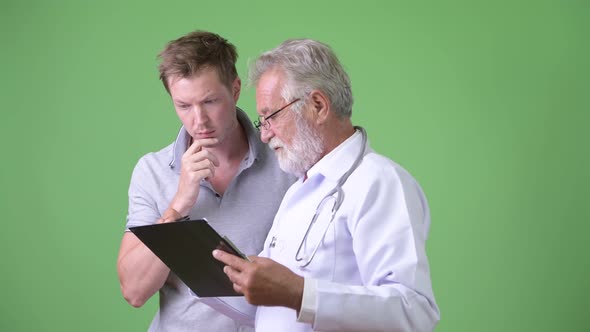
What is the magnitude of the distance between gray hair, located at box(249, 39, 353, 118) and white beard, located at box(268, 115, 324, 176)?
5cm

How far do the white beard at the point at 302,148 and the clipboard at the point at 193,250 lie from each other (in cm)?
30

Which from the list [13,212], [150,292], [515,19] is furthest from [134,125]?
[515,19]

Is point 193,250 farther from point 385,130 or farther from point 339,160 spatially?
point 385,130

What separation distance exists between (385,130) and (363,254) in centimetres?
134

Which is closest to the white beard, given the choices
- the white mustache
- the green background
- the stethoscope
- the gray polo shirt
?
the white mustache

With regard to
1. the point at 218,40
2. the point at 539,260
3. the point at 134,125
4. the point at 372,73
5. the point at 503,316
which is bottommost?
the point at 503,316

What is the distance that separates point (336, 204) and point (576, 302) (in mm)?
1295

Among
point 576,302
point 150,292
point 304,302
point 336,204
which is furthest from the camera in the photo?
point 576,302

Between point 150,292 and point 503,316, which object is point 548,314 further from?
point 150,292

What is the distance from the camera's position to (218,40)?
2.09 meters

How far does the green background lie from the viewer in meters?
2.59

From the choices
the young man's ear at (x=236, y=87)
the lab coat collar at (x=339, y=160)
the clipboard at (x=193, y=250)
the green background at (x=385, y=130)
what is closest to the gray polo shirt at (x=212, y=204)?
the young man's ear at (x=236, y=87)

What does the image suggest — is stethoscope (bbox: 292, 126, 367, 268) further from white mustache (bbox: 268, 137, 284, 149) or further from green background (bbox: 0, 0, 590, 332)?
green background (bbox: 0, 0, 590, 332)

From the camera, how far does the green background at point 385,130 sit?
2.59m
